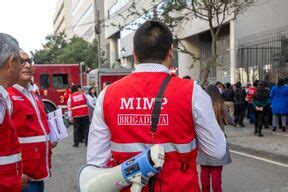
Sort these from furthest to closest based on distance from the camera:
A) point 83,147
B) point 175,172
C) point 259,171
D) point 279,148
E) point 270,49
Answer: point 270,49 < point 83,147 < point 279,148 < point 259,171 < point 175,172

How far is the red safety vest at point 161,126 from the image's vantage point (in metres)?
2.76

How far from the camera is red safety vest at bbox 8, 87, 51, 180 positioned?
172 inches

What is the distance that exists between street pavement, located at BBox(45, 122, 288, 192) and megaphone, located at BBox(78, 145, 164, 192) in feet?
19.1

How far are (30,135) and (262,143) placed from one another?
10.3 metres

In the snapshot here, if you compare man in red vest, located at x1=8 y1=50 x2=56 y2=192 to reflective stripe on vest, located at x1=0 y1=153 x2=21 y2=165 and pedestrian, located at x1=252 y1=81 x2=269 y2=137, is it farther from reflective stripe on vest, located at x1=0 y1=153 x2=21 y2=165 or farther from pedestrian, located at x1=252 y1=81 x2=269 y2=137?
pedestrian, located at x1=252 y1=81 x2=269 y2=137

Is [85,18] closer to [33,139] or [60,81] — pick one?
[60,81]

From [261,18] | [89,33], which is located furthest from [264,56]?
[89,33]

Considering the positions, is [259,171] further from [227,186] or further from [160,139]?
[160,139]

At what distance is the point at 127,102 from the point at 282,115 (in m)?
14.7

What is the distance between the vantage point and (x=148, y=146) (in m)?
2.78

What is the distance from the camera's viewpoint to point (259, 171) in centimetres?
1005

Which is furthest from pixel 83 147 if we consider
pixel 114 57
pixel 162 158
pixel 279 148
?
pixel 114 57

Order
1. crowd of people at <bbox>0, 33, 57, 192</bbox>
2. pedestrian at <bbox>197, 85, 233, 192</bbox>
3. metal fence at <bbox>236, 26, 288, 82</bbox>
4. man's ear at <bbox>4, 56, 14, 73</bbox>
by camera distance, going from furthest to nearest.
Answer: metal fence at <bbox>236, 26, 288, 82</bbox>
pedestrian at <bbox>197, 85, 233, 192</bbox>
crowd of people at <bbox>0, 33, 57, 192</bbox>
man's ear at <bbox>4, 56, 14, 73</bbox>

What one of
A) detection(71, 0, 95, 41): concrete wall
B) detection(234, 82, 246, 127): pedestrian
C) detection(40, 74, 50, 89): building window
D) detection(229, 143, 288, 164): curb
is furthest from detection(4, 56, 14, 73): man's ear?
detection(71, 0, 95, 41): concrete wall
